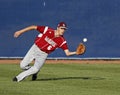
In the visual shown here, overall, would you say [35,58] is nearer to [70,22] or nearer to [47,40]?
[47,40]

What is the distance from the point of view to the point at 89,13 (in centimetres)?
2112

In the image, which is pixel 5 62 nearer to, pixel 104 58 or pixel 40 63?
pixel 104 58

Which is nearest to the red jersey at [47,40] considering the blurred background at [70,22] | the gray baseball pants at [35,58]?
the gray baseball pants at [35,58]

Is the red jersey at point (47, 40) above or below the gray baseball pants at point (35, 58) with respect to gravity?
above

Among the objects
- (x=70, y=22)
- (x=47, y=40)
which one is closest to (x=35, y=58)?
(x=47, y=40)

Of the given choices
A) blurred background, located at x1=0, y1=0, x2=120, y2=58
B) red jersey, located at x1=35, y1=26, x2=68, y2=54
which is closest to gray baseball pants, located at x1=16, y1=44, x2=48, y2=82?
red jersey, located at x1=35, y1=26, x2=68, y2=54

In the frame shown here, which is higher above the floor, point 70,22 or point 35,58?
point 35,58

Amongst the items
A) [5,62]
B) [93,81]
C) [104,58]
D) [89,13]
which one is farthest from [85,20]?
[93,81]

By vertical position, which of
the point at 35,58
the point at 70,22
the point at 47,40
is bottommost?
the point at 70,22

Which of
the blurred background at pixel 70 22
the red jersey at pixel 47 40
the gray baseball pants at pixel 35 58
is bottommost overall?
the blurred background at pixel 70 22

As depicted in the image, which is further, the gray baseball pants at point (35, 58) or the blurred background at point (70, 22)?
the blurred background at point (70, 22)

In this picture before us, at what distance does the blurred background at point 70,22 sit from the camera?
20.8m

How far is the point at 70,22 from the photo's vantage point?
2108 centimetres

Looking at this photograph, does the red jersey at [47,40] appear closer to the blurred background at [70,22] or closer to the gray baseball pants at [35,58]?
the gray baseball pants at [35,58]
